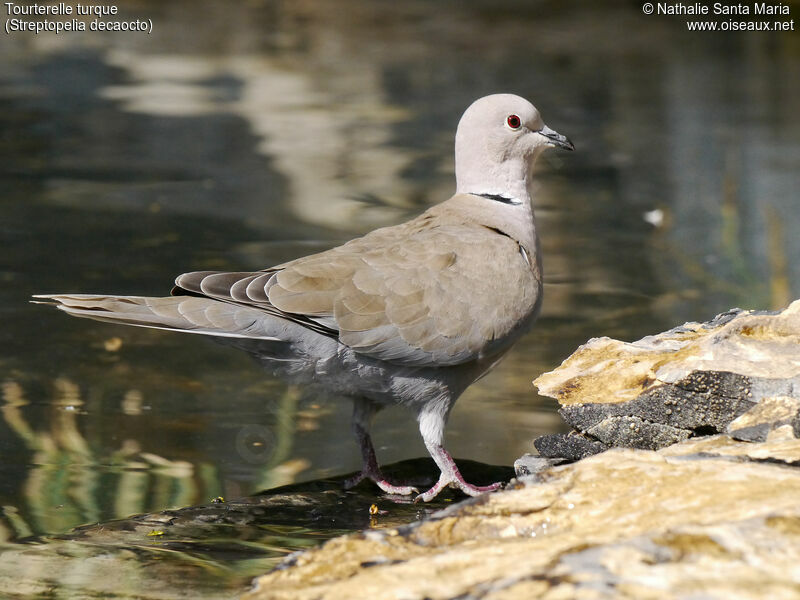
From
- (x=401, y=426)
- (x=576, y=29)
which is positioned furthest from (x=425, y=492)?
(x=576, y=29)

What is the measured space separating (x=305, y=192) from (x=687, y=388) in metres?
5.18

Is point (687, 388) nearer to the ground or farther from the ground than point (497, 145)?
nearer to the ground

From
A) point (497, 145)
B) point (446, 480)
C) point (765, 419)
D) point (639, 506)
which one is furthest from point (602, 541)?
point (497, 145)

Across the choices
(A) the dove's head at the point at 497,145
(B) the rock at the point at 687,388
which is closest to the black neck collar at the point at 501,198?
(A) the dove's head at the point at 497,145

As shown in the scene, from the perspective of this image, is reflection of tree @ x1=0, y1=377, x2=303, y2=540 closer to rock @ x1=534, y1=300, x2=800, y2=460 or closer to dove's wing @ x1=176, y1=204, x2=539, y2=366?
dove's wing @ x1=176, y1=204, x2=539, y2=366

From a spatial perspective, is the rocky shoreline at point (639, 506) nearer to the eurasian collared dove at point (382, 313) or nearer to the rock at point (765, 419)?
the rock at point (765, 419)

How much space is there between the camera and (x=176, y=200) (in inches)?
316

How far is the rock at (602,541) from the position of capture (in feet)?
7.77

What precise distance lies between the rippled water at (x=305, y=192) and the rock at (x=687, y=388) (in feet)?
2.35

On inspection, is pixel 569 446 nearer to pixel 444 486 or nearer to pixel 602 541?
pixel 444 486

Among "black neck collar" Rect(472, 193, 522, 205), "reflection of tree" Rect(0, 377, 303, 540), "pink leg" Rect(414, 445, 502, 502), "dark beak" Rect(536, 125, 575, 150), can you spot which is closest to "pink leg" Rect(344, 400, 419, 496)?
"pink leg" Rect(414, 445, 502, 502)

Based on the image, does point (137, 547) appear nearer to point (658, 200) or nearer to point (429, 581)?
point (429, 581)

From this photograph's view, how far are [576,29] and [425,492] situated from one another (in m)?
12.2

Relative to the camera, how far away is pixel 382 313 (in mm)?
3992
